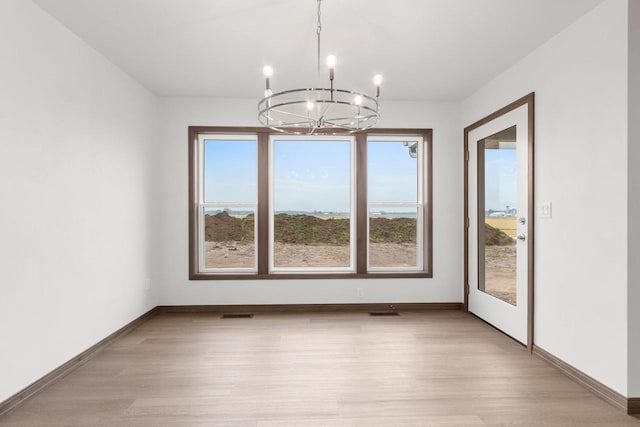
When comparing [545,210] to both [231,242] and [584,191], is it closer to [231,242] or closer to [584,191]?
[584,191]

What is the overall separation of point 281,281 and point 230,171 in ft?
4.99

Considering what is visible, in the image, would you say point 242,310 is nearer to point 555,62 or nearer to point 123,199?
point 123,199

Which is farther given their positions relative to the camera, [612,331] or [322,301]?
[322,301]

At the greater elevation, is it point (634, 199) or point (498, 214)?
point (634, 199)

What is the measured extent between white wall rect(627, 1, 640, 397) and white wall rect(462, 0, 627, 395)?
3 centimetres

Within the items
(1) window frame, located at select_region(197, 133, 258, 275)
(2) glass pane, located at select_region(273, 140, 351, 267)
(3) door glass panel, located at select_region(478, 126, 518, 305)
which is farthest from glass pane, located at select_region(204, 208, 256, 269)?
(3) door glass panel, located at select_region(478, 126, 518, 305)

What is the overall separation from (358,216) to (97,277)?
9.46 ft

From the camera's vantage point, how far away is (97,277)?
3.36 metres

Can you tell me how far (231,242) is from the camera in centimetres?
485

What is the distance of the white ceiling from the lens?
8.52ft

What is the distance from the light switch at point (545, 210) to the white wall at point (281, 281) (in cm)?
157

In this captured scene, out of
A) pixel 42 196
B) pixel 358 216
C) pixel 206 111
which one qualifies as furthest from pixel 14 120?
pixel 358 216

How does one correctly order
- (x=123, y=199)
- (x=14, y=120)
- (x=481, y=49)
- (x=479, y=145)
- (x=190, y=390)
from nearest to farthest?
(x=14, y=120), (x=190, y=390), (x=481, y=49), (x=123, y=199), (x=479, y=145)

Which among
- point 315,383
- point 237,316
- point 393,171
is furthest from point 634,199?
point 237,316
